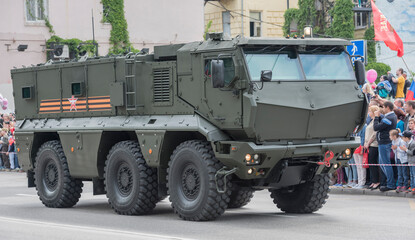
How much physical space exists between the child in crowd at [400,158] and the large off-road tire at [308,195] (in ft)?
14.8

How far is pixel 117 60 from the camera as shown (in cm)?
1731

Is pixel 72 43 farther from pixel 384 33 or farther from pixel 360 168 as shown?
pixel 360 168

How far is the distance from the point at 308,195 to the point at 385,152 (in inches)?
204

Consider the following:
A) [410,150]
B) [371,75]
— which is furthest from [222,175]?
[371,75]

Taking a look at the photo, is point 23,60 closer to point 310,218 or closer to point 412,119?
point 412,119

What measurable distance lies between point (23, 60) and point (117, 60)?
28.3 meters

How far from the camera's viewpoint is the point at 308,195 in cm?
1623

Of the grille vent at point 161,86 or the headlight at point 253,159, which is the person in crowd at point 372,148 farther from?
the headlight at point 253,159

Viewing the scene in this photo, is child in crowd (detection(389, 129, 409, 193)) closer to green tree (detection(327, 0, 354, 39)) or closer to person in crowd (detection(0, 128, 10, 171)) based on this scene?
person in crowd (detection(0, 128, 10, 171))

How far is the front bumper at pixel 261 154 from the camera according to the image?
14672 millimetres

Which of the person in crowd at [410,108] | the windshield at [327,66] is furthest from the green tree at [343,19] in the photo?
the windshield at [327,66]

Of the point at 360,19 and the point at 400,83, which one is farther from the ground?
the point at 360,19

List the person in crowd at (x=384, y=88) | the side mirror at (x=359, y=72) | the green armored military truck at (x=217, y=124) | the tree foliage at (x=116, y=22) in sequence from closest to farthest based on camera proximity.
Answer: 1. the green armored military truck at (x=217, y=124)
2. the side mirror at (x=359, y=72)
3. the person in crowd at (x=384, y=88)
4. the tree foliage at (x=116, y=22)

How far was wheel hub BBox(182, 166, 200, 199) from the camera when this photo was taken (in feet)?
50.2
